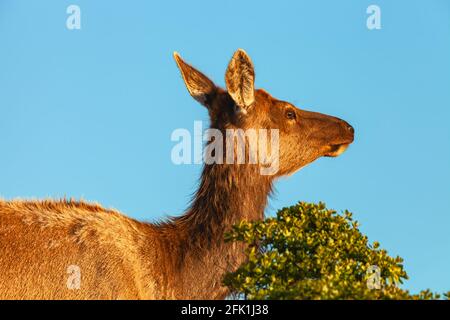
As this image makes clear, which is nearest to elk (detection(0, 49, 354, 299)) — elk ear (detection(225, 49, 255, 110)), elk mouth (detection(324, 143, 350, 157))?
elk ear (detection(225, 49, 255, 110))

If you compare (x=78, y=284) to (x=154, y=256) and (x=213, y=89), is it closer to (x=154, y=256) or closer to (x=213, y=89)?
(x=154, y=256)

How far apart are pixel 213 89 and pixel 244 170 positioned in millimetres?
1581

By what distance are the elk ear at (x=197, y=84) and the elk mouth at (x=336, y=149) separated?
2.26 metres

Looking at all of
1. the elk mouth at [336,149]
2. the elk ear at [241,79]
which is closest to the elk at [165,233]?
the elk ear at [241,79]

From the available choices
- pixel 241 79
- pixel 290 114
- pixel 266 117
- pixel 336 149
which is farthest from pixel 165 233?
pixel 336 149

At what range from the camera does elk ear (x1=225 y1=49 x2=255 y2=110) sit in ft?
40.3

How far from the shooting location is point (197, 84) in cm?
1289

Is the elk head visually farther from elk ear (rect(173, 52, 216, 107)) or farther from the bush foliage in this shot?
the bush foliage

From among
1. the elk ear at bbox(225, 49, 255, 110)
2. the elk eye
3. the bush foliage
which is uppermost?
the elk ear at bbox(225, 49, 255, 110)

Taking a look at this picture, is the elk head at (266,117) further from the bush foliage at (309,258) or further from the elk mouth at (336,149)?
the bush foliage at (309,258)

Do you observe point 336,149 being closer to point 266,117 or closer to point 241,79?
point 266,117
